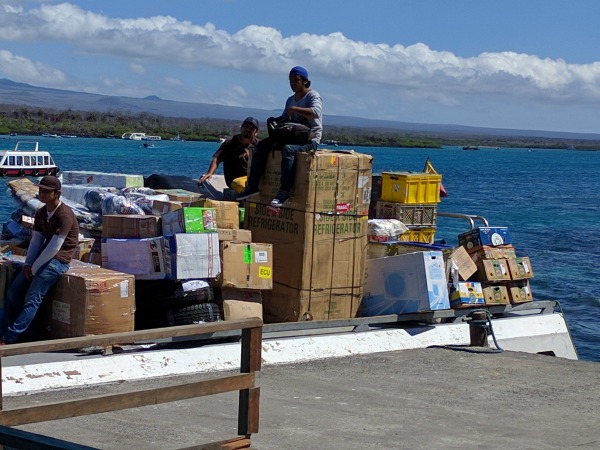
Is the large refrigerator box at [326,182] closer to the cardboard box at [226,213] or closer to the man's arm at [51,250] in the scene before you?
the cardboard box at [226,213]

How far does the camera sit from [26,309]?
348 inches

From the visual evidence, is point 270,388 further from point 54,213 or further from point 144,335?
point 144,335

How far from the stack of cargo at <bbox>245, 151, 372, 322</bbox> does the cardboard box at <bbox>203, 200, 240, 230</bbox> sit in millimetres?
411

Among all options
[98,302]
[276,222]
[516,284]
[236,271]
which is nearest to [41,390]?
[98,302]

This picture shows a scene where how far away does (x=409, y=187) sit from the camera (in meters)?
12.4

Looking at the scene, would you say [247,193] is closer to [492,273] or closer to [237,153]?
[237,153]

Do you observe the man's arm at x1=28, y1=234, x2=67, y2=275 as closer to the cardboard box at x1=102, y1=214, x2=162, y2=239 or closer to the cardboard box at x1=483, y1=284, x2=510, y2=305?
the cardboard box at x1=102, y1=214, x2=162, y2=239

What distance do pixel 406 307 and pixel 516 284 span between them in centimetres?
191

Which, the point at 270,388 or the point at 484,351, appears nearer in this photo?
the point at 270,388

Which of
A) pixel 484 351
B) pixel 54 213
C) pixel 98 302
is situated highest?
pixel 54 213

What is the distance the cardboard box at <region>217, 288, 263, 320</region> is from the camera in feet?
31.8

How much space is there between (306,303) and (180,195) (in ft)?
6.10

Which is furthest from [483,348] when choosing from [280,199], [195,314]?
[195,314]

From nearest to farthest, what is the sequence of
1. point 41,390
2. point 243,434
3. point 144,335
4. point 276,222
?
point 144,335 → point 243,434 → point 41,390 → point 276,222
